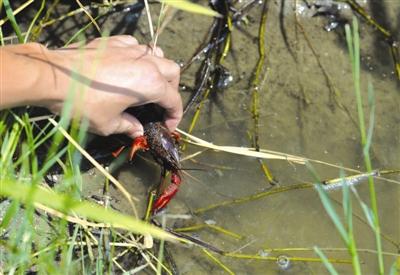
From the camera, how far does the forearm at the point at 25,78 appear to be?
1.75m

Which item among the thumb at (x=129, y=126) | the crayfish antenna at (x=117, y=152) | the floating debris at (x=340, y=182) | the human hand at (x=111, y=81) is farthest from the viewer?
the floating debris at (x=340, y=182)

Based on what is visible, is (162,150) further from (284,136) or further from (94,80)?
(284,136)

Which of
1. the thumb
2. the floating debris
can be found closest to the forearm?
the thumb

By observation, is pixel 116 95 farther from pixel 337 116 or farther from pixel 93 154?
pixel 337 116

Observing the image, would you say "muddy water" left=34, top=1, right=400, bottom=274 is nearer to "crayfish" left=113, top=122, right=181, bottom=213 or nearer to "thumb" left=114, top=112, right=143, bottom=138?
"crayfish" left=113, top=122, right=181, bottom=213

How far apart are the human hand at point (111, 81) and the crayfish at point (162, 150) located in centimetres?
14

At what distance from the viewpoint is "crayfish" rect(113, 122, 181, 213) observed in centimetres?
232

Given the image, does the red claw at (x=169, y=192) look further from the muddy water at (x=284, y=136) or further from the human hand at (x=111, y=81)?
the human hand at (x=111, y=81)

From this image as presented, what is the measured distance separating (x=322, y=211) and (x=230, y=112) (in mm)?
558

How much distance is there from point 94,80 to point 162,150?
52 centimetres

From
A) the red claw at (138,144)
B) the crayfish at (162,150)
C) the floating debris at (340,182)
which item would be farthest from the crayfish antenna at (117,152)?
the floating debris at (340,182)

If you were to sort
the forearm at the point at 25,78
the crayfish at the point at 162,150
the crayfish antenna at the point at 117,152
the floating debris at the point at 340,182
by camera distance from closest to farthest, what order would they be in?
the forearm at the point at 25,78 → the crayfish at the point at 162,150 → the crayfish antenna at the point at 117,152 → the floating debris at the point at 340,182

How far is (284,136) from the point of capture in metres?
2.75

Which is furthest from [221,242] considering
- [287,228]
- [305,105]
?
[305,105]
